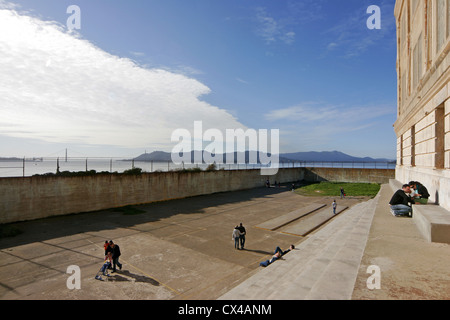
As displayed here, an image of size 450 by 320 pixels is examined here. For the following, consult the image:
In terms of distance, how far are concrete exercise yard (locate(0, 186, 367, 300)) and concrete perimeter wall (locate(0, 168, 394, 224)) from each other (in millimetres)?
1209

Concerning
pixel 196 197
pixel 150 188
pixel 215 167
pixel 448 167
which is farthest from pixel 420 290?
pixel 215 167

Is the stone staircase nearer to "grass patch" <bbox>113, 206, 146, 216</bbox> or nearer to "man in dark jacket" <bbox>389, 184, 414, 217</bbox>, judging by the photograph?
"man in dark jacket" <bbox>389, 184, 414, 217</bbox>

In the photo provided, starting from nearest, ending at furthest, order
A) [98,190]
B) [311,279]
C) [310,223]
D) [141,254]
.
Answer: [311,279], [141,254], [310,223], [98,190]

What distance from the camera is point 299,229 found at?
1717 centimetres

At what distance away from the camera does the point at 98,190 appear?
2397 cm

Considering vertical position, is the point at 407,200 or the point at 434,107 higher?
the point at 434,107

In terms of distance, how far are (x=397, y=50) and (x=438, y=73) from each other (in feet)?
69.8

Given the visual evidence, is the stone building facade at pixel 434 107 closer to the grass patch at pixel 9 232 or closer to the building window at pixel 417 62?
the building window at pixel 417 62

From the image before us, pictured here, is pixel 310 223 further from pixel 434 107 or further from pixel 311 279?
pixel 311 279

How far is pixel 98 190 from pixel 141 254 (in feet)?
46.6

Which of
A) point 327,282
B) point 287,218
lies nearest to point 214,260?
point 327,282

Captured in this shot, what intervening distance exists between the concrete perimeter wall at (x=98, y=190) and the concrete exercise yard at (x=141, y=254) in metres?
1.21

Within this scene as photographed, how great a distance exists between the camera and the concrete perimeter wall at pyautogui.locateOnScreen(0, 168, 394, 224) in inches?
756
